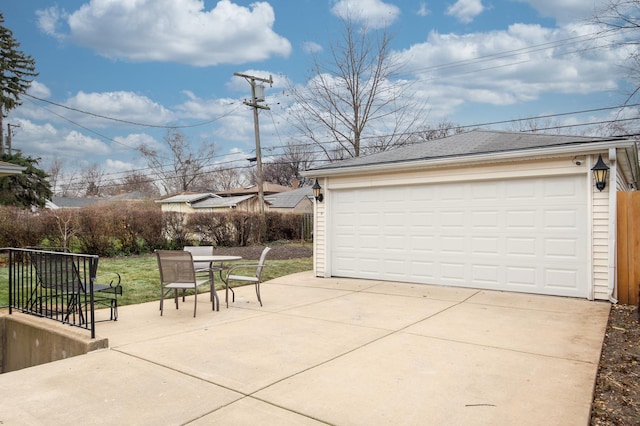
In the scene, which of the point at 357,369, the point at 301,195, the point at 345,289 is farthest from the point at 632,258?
the point at 301,195

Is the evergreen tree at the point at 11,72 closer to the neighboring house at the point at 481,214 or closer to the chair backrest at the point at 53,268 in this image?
the neighboring house at the point at 481,214

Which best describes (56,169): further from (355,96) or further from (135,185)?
(355,96)

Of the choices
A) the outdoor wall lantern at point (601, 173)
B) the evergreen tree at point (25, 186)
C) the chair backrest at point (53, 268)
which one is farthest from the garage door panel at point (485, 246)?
the evergreen tree at point (25, 186)

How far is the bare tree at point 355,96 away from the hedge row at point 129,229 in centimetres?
519

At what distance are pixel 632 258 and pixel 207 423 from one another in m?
7.05

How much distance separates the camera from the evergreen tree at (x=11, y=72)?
23.8m

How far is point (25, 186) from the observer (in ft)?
74.0

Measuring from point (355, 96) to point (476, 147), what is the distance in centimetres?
1311

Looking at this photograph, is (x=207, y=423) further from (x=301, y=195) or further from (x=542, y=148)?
(x=301, y=195)

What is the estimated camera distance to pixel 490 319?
5773 millimetres

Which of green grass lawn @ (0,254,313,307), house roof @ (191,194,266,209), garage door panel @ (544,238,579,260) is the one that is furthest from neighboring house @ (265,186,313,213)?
garage door panel @ (544,238,579,260)

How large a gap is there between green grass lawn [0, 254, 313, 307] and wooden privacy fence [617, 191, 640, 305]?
6.77 meters

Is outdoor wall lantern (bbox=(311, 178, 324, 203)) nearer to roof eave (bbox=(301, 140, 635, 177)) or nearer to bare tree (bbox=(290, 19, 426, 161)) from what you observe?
roof eave (bbox=(301, 140, 635, 177))

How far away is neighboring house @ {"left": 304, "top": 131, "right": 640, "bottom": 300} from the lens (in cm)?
687
